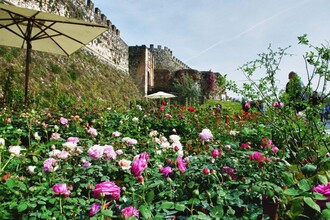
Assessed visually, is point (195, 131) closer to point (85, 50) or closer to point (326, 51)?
point (326, 51)

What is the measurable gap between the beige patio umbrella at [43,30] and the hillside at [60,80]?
0.74 metres

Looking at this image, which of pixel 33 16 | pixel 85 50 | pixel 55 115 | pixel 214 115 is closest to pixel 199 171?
pixel 55 115

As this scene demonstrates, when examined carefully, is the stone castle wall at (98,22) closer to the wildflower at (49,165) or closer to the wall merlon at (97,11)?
the wall merlon at (97,11)

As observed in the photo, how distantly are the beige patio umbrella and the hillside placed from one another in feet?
2.44

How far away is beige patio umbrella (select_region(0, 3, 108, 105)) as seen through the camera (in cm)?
444

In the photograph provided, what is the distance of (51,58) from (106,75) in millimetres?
4953

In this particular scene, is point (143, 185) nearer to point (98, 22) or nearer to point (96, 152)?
point (96, 152)

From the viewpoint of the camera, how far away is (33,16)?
4.44 metres

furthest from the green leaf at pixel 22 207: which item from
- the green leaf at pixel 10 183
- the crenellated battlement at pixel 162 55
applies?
the crenellated battlement at pixel 162 55

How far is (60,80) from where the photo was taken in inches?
416

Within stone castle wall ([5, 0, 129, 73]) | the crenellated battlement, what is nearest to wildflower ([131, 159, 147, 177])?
stone castle wall ([5, 0, 129, 73])

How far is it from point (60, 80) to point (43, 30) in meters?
5.51

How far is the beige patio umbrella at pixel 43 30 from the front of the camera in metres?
4.44

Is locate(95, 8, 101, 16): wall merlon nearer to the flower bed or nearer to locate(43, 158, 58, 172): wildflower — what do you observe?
the flower bed
